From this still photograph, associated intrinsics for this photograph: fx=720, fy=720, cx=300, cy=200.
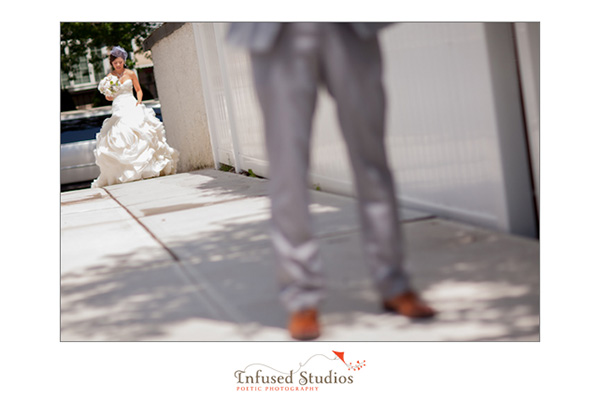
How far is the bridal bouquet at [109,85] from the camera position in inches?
122

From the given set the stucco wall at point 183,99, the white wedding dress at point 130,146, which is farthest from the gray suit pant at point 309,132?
the stucco wall at point 183,99

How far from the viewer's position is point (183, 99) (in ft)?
14.7

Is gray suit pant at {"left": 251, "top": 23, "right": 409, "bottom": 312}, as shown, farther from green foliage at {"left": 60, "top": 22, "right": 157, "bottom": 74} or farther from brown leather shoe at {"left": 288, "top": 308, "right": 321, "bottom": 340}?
green foliage at {"left": 60, "top": 22, "right": 157, "bottom": 74}

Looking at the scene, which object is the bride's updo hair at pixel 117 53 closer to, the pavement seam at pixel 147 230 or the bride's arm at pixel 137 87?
the bride's arm at pixel 137 87

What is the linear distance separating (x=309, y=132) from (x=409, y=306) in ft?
2.36

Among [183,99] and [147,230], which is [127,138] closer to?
[183,99]
